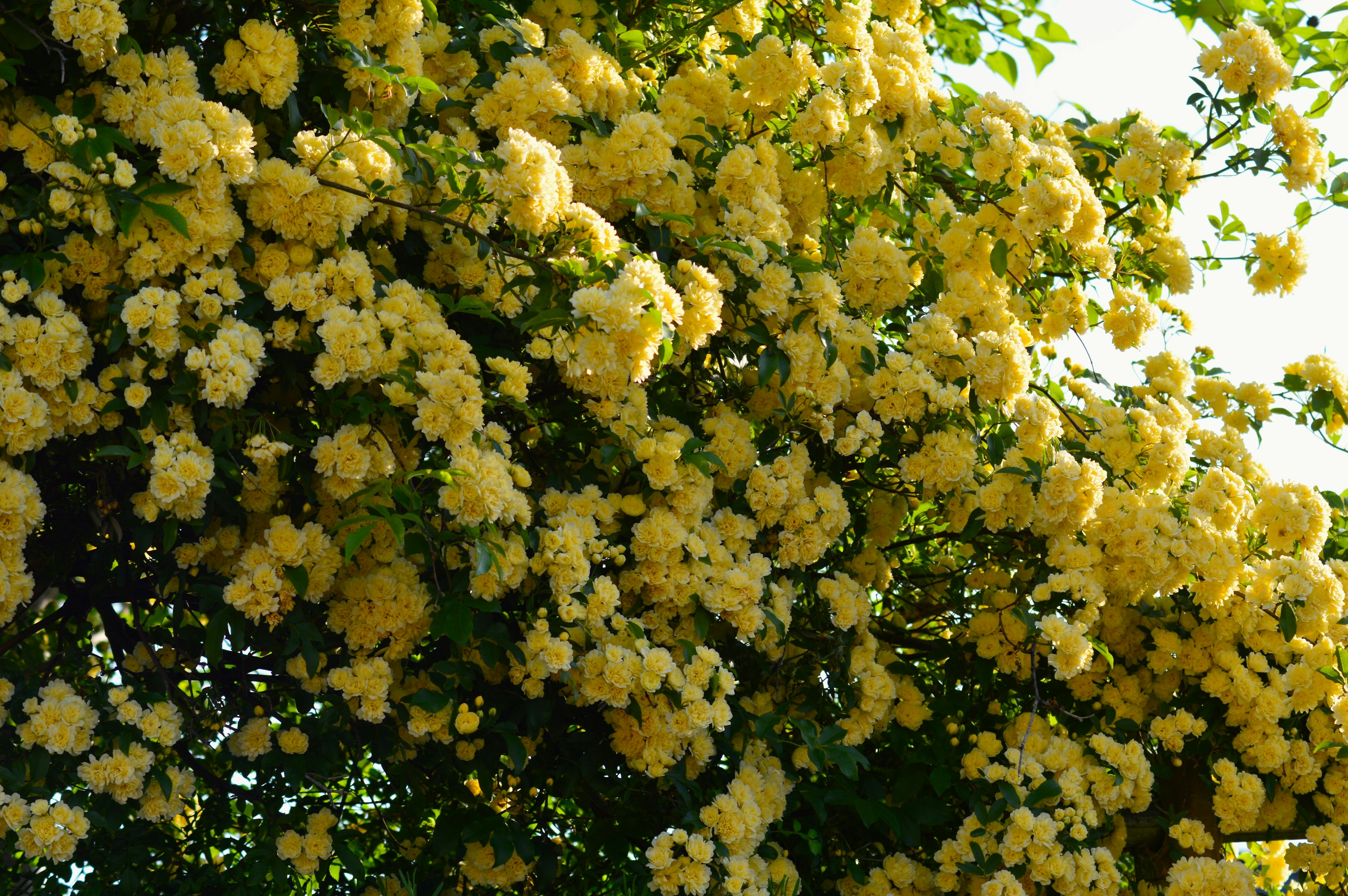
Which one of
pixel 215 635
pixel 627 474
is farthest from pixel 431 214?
pixel 215 635

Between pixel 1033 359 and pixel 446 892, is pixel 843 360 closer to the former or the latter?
pixel 1033 359

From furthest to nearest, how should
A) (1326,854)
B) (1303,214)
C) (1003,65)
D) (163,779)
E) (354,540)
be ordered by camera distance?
(1003,65) < (1303,214) < (1326,854) < (163,779) < (354,540)

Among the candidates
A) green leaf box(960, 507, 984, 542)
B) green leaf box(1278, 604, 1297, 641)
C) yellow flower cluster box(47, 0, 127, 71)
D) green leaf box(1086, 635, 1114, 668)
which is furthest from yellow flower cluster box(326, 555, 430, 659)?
green leaf box(1278, 604, 1297, 641)

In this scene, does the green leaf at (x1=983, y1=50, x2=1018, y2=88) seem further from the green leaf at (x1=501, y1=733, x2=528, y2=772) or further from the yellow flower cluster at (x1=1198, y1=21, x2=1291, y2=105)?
the green leaf at (x1=501, y1=733, x2=528, y2=772)

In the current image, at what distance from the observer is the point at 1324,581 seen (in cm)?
300

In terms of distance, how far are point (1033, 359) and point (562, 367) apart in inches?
67.0

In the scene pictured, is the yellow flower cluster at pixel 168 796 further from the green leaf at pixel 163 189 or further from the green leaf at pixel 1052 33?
the green leaf at pixel 1052 33

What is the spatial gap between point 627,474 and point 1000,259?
1.16 metres

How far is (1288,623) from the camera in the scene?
2.97 metres

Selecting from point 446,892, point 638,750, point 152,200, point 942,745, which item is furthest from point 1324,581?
point 152,200

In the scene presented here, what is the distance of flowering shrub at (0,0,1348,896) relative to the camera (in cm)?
240

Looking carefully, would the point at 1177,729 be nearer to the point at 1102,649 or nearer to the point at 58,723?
the point at 1102,649

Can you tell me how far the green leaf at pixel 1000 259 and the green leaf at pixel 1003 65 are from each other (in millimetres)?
1120

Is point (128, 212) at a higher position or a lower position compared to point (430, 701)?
higher
